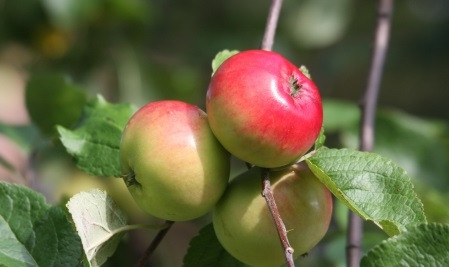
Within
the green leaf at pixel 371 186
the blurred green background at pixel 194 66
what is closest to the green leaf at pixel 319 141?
the green leaf at pixel 371 186

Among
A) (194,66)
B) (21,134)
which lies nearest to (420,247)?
(21,134)

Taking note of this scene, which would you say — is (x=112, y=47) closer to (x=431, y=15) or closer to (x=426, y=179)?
(x=426, y=179)

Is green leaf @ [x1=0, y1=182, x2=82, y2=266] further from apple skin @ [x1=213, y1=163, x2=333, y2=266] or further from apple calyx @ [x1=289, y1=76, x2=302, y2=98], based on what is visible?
apple calyx @ [x1=289, y1=76, x2=302, y2=98]

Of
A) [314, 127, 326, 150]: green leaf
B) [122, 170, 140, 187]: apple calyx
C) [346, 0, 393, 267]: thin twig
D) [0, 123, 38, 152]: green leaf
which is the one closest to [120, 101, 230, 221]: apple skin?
[122, 170, 140, 187]: apple calyx

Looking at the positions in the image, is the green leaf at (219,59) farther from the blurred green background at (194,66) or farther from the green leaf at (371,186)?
the blurred green background at (194,66)

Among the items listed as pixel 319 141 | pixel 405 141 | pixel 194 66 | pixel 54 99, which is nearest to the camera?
pixel 319 141

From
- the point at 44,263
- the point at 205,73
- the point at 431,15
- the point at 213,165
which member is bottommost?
the point at 205,73

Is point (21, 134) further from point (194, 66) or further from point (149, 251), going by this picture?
point (194, 66)

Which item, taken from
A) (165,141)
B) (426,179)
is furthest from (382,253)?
(426,179)
